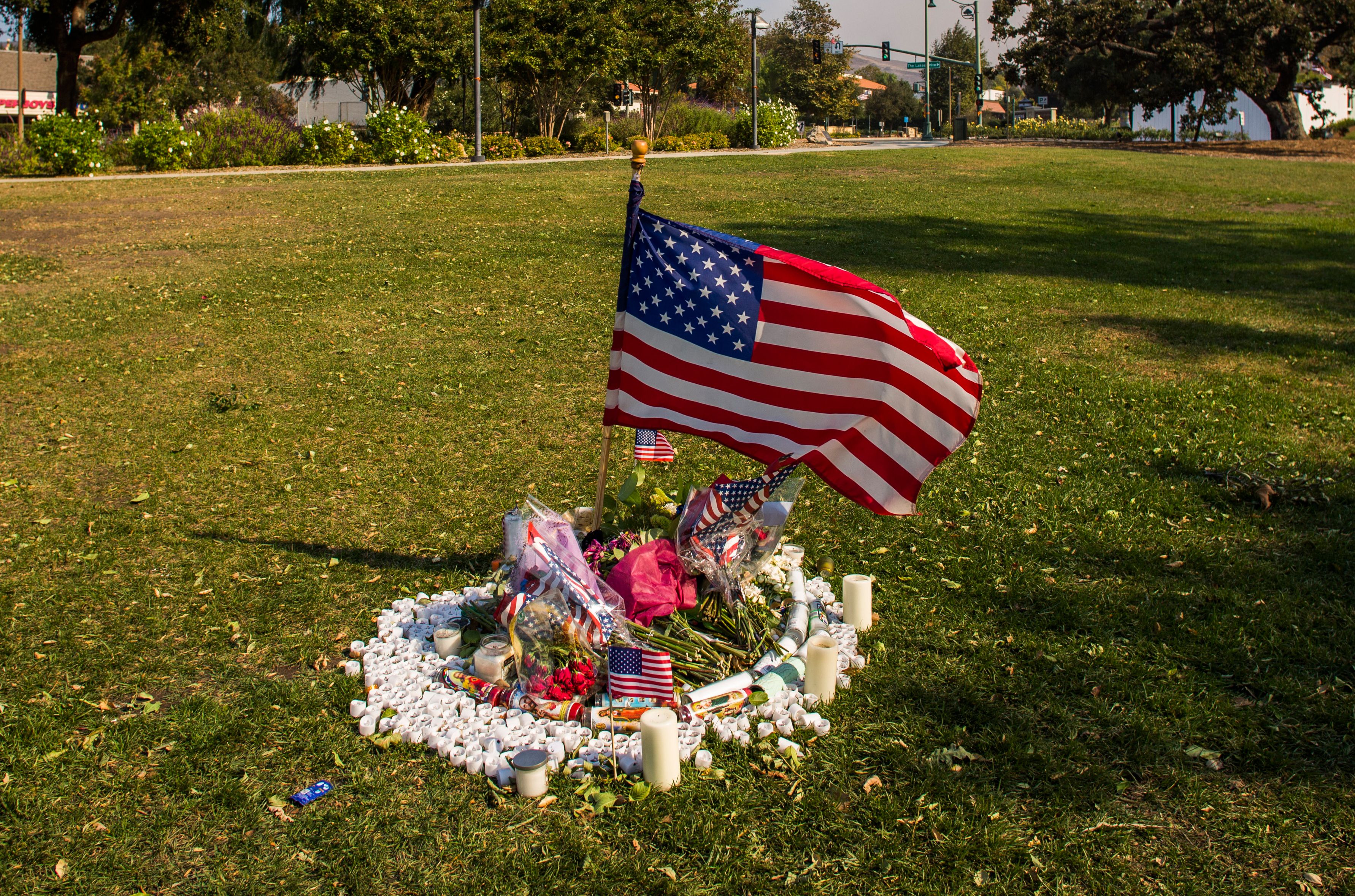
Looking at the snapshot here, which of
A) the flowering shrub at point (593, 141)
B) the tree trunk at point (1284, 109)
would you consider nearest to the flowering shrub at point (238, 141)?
the flowering shrub at point (593, 141)

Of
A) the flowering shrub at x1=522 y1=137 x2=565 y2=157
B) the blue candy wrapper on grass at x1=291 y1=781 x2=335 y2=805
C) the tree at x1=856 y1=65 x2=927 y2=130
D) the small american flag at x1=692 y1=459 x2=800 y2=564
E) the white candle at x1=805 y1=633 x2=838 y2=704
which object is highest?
the tree at x1=856 y1=65 x2=927 y2=130

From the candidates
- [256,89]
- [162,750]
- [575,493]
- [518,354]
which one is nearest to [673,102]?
[256,89]

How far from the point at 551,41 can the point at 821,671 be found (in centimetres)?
3186

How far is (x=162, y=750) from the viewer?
3.72 metres

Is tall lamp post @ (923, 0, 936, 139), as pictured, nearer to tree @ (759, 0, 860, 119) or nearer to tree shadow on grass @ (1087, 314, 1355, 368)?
tree @ (759, 0, 860, 119)

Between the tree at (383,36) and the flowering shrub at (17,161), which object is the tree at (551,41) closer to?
the tree at (383,36)

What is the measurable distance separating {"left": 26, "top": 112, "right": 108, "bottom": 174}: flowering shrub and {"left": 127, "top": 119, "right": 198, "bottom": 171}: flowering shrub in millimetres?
882

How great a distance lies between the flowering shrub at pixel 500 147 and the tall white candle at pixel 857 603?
25.6 metres

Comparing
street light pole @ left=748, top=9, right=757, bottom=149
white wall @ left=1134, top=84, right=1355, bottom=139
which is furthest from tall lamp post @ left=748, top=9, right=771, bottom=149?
white wall @ left=1134, top=84, right=1355, bottom=139

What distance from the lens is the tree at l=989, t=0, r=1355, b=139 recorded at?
37625mm

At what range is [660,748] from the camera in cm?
346

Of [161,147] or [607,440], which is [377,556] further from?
[161,147]

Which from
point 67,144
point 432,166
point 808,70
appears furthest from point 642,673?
point 808,70

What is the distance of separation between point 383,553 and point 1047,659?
10.8 feet
